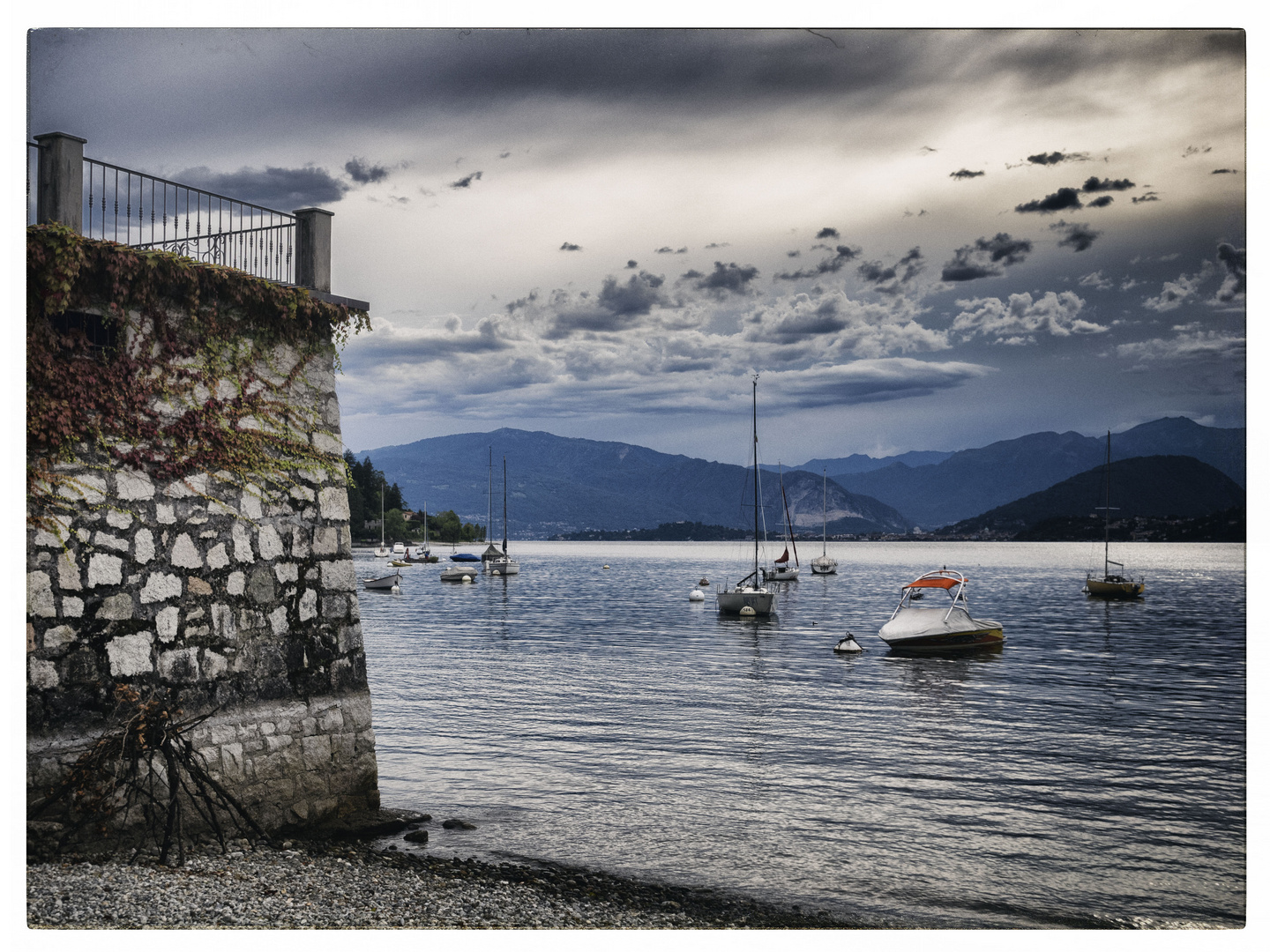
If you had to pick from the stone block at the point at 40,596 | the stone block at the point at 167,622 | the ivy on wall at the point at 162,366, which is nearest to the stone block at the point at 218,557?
the stone block at the point at 167,622

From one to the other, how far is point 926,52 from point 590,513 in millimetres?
142945

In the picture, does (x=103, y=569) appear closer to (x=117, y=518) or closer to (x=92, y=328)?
(x=117, y=518)

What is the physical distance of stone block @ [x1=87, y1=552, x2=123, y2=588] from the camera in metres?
5.35

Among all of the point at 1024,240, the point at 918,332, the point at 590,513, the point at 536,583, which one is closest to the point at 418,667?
the point at 918,332

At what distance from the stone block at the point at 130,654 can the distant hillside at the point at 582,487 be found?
6355 cm

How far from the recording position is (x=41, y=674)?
512cm

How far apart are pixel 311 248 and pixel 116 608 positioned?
3.04m

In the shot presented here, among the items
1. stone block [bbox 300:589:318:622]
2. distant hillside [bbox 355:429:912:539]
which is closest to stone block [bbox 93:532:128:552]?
stone block [bbox 300:589:318:622]

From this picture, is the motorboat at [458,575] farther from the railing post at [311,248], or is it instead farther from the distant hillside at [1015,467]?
the railing post at [311,248]

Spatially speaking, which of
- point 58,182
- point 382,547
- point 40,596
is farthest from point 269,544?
point 382,547

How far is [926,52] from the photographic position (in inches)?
261

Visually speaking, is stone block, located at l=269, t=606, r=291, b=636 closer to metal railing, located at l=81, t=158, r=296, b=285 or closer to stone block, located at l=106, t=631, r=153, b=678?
stone block, located at l=106, t=631, r=153, b=678

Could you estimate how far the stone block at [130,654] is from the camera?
541cm

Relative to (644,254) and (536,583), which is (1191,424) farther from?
(536,583)
